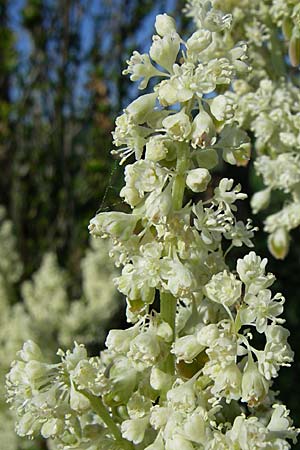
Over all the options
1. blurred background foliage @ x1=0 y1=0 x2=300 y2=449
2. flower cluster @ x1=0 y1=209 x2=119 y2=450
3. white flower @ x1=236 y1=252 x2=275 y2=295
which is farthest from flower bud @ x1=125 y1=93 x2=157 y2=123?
blurred background foliage @ x1=0 y1=0 x2=300 y2=449

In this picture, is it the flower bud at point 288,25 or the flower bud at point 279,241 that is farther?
the flower bud at point 279,241

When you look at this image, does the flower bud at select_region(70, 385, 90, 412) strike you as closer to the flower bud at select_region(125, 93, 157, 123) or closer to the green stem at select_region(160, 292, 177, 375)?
the green stem at select_region(160, 292, 177, 375)

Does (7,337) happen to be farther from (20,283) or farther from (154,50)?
(154,50)

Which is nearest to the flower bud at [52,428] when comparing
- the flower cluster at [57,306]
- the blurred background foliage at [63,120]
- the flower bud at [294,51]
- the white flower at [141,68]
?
the white flower at [141,68]

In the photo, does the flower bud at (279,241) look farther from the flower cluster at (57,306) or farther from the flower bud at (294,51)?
the flower cluster at (57,306)

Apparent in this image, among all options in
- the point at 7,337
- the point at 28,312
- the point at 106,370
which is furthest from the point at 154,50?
the point at 28,312

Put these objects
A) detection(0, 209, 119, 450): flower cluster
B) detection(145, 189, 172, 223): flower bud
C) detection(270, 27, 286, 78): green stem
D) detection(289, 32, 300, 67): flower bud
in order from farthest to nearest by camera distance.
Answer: detection(0, 209, 119, 450): flower cluster, detection(270, 27, 286, 78): green stem, detection(289, 32, 300, 67): flower bud, detection(145, 189, 172, 223): flower bud
